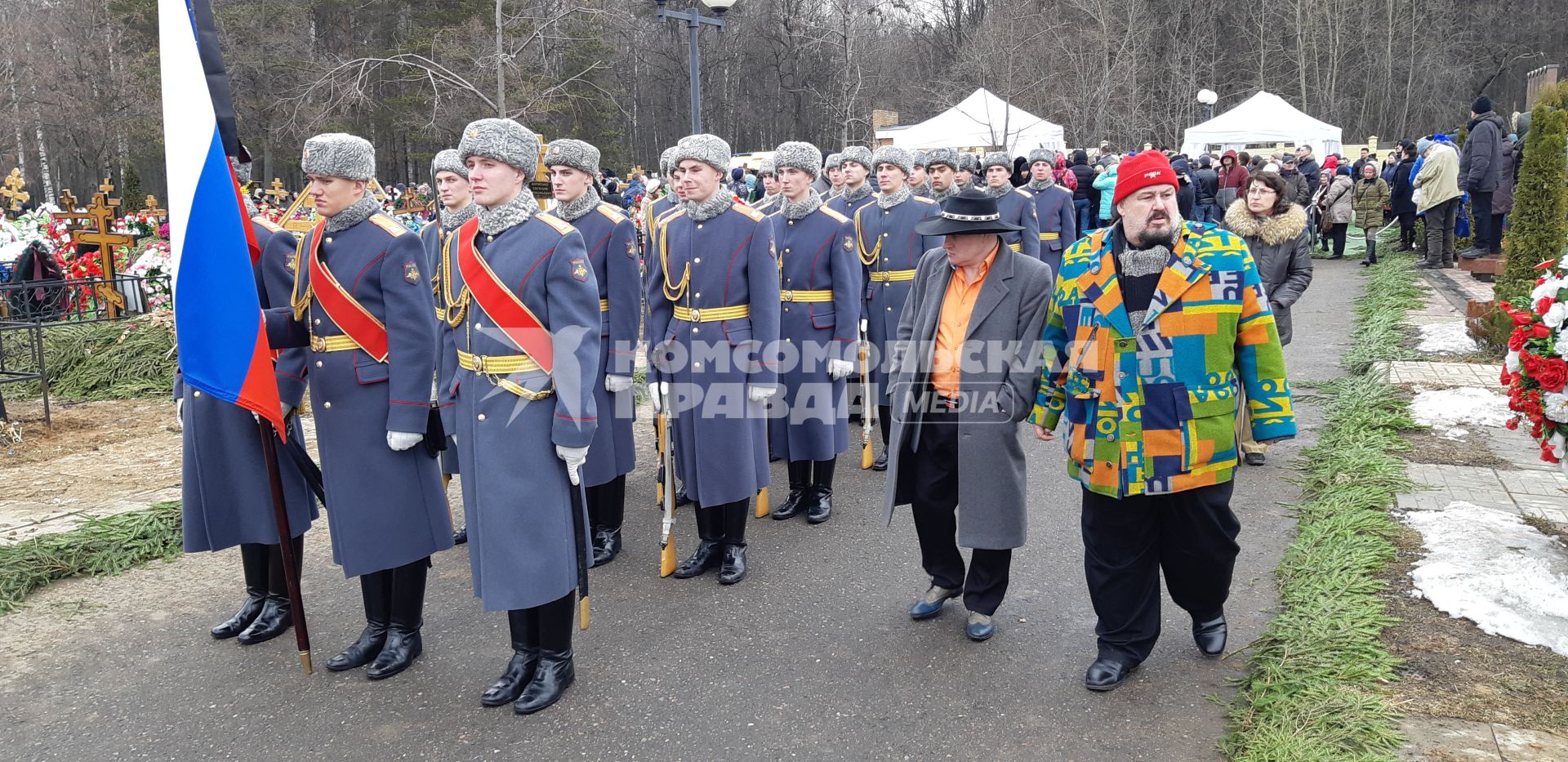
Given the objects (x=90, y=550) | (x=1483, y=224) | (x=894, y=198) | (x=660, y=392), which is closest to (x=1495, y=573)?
(x=660, y=392)

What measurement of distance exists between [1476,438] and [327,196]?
22.6 feet

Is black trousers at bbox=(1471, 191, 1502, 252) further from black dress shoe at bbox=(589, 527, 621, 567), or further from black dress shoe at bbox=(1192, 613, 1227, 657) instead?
black dress shoe at bbox=(589, 527, 621, 567)

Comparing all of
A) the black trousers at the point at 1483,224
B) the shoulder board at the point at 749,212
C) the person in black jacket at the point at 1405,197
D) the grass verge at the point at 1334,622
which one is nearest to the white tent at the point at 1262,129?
the person in black jacket at the point at 1405,197

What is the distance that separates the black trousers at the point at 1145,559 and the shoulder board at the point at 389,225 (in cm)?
282

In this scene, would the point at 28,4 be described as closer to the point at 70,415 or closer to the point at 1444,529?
the point at 70,415

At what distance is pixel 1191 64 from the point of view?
4378 centimetres

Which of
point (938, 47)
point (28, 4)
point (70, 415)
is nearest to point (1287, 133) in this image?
point (70, 415)

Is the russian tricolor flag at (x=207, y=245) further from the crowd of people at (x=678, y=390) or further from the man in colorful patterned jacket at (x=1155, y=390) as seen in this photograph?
the man in colorful patterned jacket at (x=1155, y=390)

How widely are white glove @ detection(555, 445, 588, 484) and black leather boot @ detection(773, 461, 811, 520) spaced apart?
2.52 metres

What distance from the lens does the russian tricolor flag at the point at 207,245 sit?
3.81 m

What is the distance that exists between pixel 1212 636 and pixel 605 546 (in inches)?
117

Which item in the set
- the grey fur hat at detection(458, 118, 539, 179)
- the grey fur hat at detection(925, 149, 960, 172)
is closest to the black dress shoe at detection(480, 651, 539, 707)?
the grey fur hat at detection(458, 118, 539, 179)

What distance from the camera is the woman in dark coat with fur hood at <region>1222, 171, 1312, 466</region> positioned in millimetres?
6496

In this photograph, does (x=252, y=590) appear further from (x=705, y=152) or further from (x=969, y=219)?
(x=969, y=219)
